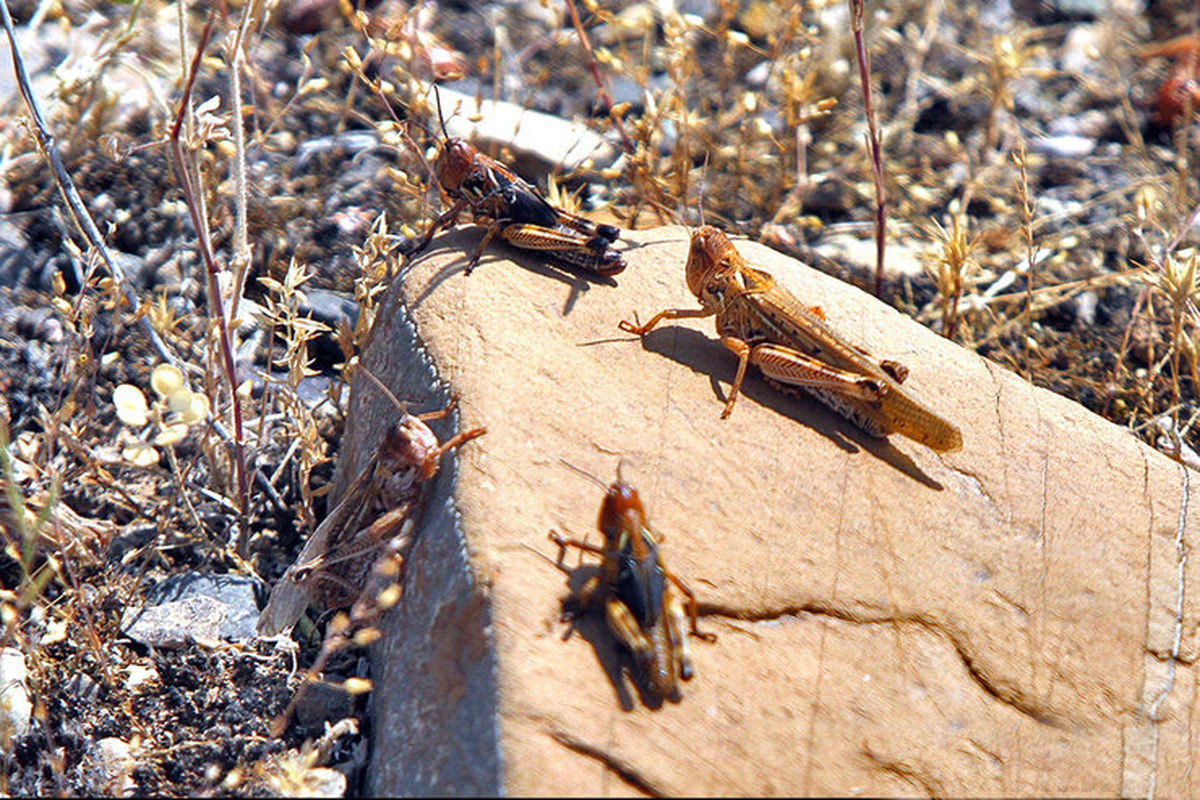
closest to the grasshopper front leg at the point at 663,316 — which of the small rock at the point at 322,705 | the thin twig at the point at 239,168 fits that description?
the thin twig at the point at 239,168

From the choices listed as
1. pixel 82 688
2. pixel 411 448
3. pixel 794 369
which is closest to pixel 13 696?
pixel 82 688

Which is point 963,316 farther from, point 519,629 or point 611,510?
point 519,629

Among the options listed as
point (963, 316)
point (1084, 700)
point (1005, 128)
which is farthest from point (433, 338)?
point (1005, 128)

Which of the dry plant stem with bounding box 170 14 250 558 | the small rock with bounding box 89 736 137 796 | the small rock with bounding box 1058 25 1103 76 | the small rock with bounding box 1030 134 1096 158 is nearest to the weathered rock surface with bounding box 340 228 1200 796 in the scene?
the dry plant stem with bounding box 170 14 250 558

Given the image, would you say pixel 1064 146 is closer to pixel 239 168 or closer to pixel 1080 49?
pixel 1080 49

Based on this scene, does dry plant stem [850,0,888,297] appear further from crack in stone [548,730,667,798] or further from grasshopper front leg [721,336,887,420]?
crack in stone [548,730,667,798]

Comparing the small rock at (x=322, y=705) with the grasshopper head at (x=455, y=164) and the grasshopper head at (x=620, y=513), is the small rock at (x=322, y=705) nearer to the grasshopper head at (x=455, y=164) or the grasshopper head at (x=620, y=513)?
the grasshopper head at (x=620, y=513)
